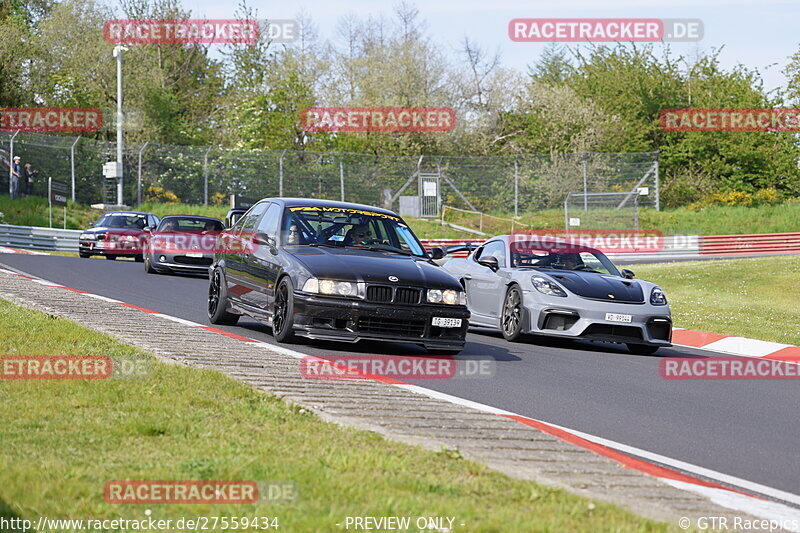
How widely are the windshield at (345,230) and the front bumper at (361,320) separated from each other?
127 centimetres

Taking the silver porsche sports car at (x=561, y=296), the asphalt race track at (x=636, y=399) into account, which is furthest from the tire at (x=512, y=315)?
the asphalt race track at (x=636, y=399)

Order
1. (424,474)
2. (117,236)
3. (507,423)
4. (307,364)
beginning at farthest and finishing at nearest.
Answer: (117,236) < (307,364) < (507,423) < (424,474)

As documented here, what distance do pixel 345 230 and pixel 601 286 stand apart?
3.37m

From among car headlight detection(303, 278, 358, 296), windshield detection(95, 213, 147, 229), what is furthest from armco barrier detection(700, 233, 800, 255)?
car headlight detection(303, 278, 358, 296)

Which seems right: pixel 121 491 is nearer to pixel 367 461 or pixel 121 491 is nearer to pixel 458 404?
pixel 367 461

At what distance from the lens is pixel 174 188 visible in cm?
4097

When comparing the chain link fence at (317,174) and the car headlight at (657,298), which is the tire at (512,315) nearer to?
the car headlight at (657,298)

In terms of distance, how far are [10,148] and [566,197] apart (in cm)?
2120

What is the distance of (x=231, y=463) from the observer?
16.3 ft

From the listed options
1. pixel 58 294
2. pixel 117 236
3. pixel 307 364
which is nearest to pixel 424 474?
pixel 307 364

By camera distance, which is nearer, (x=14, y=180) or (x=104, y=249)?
(x=104, y=249)

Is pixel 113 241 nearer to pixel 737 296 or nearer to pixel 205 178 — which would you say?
pixel 205 178

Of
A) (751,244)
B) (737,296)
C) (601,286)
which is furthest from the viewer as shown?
(751,244)

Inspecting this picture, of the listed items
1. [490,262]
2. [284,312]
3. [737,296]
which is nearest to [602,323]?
[490,262]
